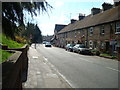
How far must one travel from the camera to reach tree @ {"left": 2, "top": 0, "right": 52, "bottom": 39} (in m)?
4.66

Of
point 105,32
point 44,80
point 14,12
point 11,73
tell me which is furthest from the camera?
point 105,32

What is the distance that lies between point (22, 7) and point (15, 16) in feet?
1.28

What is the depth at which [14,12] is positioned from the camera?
4.94 meters

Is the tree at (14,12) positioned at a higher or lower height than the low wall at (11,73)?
higher

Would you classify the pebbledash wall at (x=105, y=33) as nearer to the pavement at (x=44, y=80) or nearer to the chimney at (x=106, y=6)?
the chimney at (x=106, y=6)

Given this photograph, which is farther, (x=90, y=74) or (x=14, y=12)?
(x=90, y=74)

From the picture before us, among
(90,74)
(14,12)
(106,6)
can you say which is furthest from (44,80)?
(106,6)

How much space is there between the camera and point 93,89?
6.72 metres

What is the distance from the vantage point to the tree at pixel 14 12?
4656mm

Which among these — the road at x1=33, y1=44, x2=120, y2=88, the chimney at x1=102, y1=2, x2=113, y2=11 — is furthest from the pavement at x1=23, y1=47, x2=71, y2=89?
the chimney at x1=102, y1=2, x2=113, y2=11

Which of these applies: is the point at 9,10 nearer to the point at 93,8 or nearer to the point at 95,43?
the point at 95,43

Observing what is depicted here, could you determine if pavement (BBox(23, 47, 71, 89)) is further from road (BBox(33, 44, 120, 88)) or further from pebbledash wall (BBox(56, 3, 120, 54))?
pebbledash wall (BBox(56, 3, 120, 54))

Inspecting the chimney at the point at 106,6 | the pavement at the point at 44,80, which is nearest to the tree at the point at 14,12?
the pavement at the point at 44,80

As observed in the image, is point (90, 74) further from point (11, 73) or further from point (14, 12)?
point (11, 73)
